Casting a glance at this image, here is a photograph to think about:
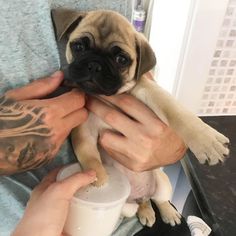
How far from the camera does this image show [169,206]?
3.08 ft

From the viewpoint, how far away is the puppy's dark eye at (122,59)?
75 centimetres

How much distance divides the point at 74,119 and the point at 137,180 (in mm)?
238

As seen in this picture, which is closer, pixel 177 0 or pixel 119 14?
pixel 119 14

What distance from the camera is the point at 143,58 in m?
0.77

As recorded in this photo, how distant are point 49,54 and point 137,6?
39.1 inches

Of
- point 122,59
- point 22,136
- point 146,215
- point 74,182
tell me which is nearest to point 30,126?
point 22,136

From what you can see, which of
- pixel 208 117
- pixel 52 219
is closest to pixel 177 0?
pixel 208 117

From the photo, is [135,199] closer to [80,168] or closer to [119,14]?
[80,168]

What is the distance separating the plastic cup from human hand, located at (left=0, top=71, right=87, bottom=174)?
0.25 ft

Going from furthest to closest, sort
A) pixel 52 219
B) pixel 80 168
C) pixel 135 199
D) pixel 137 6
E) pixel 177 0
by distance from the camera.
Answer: pixel 137 6 → pixel 177 0 → pixel 135 199 → pixel 80 168 → pixel 52 219

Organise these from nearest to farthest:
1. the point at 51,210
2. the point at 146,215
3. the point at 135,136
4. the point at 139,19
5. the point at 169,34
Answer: the point at 51,210 → the point at 135,136 → the point at 146,215 → the point at 169,34 → the point at 139,19

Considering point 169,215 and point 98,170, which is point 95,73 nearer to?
point 98,170

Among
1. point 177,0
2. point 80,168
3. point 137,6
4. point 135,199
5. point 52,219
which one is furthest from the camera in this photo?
point 137,6

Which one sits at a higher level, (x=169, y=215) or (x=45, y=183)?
(x=45, y=183)
